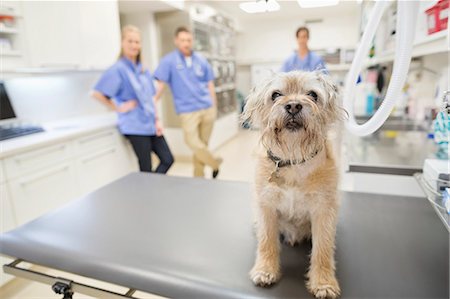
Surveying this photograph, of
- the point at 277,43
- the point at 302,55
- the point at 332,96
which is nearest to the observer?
the point at 332,96

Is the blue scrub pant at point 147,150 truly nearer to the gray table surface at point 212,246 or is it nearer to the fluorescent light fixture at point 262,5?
the gray table surface at point 212,246

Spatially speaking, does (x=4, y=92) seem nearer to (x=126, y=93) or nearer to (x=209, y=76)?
(x=126, y=93)

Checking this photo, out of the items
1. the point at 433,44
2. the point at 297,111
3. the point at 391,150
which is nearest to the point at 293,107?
the point at 297,111

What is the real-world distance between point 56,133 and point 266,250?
7.12ft

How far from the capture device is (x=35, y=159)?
2.20 metres

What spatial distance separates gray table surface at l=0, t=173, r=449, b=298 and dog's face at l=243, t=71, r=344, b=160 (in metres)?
0.42

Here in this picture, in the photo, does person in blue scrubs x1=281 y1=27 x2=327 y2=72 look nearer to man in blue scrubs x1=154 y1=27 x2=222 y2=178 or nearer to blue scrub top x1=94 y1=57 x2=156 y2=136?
man in blue scrubs x1=154 y1=27 x2=222 y2=178

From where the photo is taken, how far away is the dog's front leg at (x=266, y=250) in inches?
37.0

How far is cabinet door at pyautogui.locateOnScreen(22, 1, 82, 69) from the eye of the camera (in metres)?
2.49

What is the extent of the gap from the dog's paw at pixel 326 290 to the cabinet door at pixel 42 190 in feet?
6.75

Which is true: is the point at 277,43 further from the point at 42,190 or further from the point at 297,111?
the point at 297,111

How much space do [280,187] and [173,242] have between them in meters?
0.48

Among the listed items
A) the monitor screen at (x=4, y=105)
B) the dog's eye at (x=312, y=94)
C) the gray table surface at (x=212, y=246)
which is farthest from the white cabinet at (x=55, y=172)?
the dog's eye at (x=312, y=94)

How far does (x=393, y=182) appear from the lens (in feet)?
5.57
